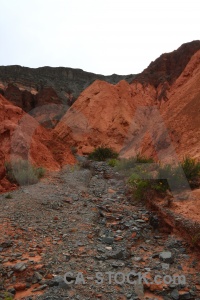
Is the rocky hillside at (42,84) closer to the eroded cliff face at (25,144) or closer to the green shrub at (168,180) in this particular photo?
the eroded cliff face at (25,144)

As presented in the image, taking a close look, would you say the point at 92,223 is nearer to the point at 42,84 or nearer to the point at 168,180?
the point at 168,180

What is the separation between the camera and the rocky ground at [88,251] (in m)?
3.87

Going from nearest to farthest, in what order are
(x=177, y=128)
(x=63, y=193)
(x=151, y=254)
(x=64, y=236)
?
(x=151, y=254), (x=64, y=236), (x=63, y=193), (x=177, y=128)

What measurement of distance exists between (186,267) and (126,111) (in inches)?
760

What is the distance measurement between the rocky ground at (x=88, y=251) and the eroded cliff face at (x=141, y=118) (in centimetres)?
453

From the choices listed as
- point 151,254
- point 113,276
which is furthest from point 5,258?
point 151,254

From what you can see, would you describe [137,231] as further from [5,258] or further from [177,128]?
[177,128]

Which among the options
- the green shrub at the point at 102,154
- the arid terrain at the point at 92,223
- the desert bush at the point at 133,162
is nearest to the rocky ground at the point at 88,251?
the arid terrain at the point at 92,223

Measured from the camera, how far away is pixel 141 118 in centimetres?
2334

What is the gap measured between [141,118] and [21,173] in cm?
1561

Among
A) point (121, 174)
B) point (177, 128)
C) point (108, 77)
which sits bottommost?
point (121, 174)

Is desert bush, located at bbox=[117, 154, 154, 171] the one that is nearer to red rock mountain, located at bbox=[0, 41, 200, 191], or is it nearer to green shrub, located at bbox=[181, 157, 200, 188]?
red rock mountain, located at bbox=[0, 41, 200, 191]

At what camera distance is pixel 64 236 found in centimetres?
536

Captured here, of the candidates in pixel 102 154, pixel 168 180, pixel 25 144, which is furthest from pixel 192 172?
pixel 102 154
